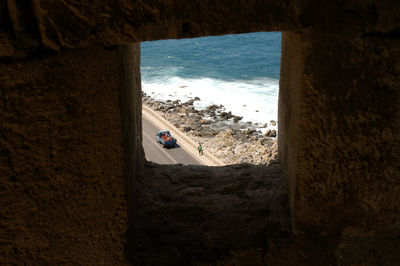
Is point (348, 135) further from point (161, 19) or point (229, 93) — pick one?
point (229, 93)

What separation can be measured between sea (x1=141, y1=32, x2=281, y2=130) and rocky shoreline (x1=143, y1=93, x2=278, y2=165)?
112 cm

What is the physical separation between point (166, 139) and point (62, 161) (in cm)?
1886

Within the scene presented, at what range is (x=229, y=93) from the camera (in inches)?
1215

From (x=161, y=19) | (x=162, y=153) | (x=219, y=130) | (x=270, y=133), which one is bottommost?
(x=162, y=153)

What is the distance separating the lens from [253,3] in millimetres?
1458

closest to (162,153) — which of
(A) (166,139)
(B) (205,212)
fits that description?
(A) (166,139)

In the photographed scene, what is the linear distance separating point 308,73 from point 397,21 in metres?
0.38

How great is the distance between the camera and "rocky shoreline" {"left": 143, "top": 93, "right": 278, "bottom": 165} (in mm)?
18266

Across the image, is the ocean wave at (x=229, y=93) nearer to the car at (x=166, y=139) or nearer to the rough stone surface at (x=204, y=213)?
the car at (x=166, y=139)

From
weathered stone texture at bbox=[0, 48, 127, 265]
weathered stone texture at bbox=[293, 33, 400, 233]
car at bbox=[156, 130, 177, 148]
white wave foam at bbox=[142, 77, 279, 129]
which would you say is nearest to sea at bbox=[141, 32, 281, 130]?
white wave foam at bbox=[142, 77, 279, 129]

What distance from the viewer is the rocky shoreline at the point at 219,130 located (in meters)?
18.3

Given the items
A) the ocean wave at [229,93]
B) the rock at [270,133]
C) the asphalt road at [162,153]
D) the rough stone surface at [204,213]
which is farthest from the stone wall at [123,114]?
the ocean wave at [229,93]

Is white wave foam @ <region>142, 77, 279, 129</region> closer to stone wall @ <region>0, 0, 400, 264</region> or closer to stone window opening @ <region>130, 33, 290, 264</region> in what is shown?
stone window opening @ <region>130, 33, 290, 264</region>

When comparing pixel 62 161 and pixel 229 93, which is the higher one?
pixel 62 161
